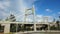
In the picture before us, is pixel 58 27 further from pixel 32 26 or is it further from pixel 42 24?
pixel 32 26

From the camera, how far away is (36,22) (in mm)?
28625

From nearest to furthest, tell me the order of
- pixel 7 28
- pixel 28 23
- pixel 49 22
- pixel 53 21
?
pixel 7 28 → pixel 28 23 → pixel 49 22 → pixel 53 21

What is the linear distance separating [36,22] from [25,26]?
2644 millimetres

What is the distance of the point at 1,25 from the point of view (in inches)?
948

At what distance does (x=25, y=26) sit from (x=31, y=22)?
1.59 meters

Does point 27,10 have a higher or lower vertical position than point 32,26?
higher

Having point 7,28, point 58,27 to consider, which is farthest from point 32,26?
point 7,28

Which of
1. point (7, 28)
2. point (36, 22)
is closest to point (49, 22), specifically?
point (36, 22)

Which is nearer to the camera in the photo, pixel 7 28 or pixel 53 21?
pixel 7 28

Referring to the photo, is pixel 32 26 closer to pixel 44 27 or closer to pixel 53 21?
pixel 44 27

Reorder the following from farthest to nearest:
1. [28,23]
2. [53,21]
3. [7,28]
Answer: [53,21] < [28,23] < [7,28]

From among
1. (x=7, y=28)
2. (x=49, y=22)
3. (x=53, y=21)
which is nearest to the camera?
(x=7, y=28)

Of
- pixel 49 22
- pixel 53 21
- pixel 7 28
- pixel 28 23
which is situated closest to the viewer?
pixel 7 28

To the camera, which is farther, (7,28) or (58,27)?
(58,27)
